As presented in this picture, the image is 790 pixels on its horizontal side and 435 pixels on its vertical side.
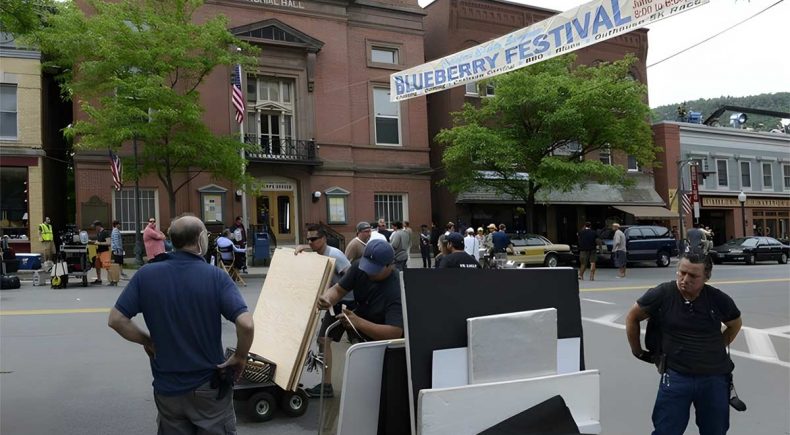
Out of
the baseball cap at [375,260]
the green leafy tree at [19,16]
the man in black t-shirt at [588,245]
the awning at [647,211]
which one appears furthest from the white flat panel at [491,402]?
the awning at [647,211]

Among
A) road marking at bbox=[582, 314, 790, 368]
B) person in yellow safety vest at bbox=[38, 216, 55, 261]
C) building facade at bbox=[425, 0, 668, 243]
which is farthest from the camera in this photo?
building facade at bbox=[425, 0, 668, 243]

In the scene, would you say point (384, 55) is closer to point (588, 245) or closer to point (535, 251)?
point (535, 251)

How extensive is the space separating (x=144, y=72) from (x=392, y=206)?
42.3ft

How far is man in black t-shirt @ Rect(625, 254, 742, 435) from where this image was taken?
3.94 m

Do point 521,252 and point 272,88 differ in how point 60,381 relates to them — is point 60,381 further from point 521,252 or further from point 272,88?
point 272,88

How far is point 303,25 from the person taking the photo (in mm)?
26141

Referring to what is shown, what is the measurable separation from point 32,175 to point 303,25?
40.3ft

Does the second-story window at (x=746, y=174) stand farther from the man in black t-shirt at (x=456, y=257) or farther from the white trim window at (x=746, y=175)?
the man in black t-shirt at (x=456, y=257)

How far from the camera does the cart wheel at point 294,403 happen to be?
5.56 meters

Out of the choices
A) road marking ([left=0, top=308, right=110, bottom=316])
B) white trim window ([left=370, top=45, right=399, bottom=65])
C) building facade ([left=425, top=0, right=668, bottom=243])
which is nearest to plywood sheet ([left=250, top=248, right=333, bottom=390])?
road marking ([left=0, top=308, right=110, bottom=316])

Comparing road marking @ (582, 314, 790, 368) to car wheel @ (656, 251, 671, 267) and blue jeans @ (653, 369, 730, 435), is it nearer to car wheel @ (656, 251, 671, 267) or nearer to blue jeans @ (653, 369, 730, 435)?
blue jeans @ (653, 369, 730, 435)

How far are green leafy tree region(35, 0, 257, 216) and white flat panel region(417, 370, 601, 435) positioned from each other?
16.2 metres

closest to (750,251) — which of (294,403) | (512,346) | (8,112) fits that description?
(294,403)

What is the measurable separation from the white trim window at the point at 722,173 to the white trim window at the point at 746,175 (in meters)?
1.63
